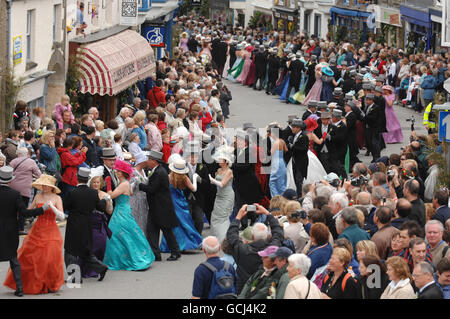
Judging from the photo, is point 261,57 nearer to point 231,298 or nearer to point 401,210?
point 401,210

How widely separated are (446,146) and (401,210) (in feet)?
17.1

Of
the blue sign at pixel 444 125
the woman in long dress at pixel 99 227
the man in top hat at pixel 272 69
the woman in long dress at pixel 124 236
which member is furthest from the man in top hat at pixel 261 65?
the woman in long dress at pixel 99 227

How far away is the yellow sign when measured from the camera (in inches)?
844

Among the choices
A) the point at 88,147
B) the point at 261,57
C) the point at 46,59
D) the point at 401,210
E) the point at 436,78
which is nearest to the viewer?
the point at 401,210

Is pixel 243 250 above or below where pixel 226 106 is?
above

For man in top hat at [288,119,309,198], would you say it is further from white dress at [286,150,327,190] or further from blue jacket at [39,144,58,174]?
blue jacket at [39,144,58,174]

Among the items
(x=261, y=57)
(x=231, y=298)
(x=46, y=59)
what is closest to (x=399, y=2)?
(x=261, y=57)

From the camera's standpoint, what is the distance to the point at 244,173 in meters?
17.5

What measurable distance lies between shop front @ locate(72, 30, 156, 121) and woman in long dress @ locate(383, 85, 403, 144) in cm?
635

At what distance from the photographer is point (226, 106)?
31.4m

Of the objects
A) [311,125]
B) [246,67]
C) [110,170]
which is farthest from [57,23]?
[246,67]

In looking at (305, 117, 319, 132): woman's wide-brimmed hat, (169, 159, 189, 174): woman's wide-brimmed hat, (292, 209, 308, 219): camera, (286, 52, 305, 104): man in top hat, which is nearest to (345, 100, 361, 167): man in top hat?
(305, 117, 319, 132): woman's wide-brimmed hat

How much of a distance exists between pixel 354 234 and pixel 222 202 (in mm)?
4393
